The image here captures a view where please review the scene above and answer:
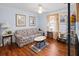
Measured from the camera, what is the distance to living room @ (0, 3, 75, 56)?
5.42 ft

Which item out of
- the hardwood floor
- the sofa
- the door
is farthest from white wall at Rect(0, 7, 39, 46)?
the door

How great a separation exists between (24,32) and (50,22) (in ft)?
1.60

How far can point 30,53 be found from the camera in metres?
1.70

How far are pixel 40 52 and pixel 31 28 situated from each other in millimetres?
443

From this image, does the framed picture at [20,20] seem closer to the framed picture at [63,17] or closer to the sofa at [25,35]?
the sofa at [25,35]

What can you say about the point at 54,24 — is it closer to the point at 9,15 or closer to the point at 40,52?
the point at 40,52

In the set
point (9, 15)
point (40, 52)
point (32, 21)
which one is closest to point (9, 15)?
point (9, 15)

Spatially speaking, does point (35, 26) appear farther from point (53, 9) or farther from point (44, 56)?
point (44, 56)

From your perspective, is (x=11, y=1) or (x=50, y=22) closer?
(x=11, y=1)

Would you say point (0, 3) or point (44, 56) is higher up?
point (0, 3)

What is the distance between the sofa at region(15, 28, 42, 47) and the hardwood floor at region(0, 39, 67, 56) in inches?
2.8

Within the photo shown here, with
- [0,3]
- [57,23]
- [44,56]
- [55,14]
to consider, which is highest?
[0,3]

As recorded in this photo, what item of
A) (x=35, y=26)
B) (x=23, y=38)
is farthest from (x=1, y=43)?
(x=35, y=26)

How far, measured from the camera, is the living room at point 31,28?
1.65 meters
